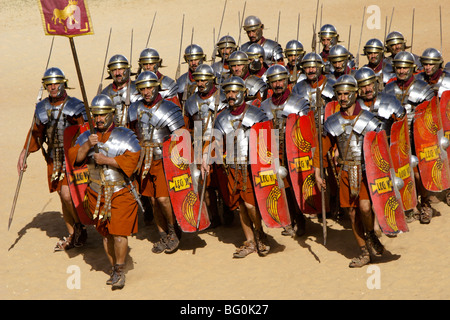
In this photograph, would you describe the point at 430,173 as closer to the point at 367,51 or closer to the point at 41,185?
the point at 367,51

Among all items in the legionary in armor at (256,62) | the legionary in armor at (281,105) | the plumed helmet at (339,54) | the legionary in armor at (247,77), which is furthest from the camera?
the legionary in armor at (256,62)

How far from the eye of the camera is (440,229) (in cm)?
888

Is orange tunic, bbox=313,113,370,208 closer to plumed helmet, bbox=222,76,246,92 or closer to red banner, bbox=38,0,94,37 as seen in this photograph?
plumed helmet, bbox=222,76,246,92

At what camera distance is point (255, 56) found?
1134 centimetres

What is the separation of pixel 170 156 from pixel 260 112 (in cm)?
124

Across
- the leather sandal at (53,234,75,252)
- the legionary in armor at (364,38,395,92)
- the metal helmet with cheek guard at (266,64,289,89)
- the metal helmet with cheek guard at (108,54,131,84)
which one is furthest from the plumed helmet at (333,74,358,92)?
the leather sandal at (53,234,75,252)

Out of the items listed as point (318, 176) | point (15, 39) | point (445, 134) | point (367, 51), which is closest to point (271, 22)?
point (15, 39)

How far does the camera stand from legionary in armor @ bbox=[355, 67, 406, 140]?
26.8 feet

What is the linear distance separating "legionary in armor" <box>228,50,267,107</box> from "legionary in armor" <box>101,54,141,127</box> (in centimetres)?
150

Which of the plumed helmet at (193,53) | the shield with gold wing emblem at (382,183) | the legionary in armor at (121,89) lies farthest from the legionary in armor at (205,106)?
the shield with gold wing emblem at (382,183)

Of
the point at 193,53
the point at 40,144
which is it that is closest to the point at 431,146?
the point at 193,53

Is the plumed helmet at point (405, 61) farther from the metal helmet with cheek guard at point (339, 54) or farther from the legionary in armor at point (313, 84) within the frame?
the metal helmet with cheek guard at point (339, 54)

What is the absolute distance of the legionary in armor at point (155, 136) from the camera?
8672 mm

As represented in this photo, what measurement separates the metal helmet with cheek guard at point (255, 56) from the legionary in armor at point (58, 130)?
11.2ft
